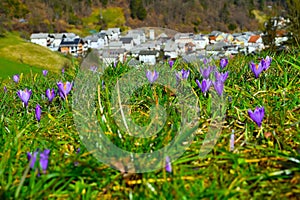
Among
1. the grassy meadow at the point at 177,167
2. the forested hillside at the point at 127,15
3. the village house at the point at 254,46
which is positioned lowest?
the grassy meadow at the point at 177,167

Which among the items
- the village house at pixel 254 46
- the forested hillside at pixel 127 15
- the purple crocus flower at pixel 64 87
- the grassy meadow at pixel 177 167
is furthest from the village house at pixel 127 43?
the forested hillside at pixel 127 15

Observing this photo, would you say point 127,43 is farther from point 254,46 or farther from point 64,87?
point 254,46

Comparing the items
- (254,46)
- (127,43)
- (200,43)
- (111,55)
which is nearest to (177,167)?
(111,55)

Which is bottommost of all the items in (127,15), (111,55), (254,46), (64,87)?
(64,87)

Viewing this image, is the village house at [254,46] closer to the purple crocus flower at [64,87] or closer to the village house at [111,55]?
the village house at [111,55]

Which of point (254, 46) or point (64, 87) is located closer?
point (64, 87)

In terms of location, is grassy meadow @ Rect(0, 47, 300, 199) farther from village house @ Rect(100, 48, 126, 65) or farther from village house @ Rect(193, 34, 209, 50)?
village house @ Rect(193, 34, 209, 50)

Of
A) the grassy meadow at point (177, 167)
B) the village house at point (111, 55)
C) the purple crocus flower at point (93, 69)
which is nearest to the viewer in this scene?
the grassy meadow at point (177, 167)

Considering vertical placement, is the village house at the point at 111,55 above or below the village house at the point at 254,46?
below

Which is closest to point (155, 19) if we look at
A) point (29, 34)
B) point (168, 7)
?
point (168, 7)
